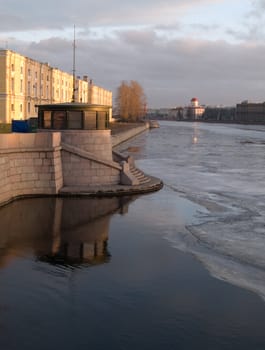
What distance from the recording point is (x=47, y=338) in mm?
9312

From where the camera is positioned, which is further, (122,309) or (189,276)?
(189,276)

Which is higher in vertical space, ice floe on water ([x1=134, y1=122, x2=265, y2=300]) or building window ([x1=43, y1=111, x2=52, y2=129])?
building window ([x1=43, y1=111, x2=52, y2=129])

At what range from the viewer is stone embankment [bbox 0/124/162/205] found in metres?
22.1

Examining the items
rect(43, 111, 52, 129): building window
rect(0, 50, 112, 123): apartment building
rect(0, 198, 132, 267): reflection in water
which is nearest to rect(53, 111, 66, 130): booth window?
rect(43, 111, 52, 129): building window

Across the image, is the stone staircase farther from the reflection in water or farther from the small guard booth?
the small guard booth

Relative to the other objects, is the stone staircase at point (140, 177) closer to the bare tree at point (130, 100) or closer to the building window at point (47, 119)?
the building window at point (47, 119)

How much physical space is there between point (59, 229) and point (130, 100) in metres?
121

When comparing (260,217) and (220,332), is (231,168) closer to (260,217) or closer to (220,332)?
(260,217)

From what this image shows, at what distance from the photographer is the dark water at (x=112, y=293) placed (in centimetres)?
948

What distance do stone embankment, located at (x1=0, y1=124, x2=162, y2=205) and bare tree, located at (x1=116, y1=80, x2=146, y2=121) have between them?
109634 mm

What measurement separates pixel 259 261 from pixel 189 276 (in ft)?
8.09

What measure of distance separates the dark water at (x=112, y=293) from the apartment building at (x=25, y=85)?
47.1m

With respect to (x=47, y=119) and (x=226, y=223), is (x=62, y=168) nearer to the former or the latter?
(x=47, y=119)

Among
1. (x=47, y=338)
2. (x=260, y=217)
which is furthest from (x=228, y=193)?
(x=47, y=338)
